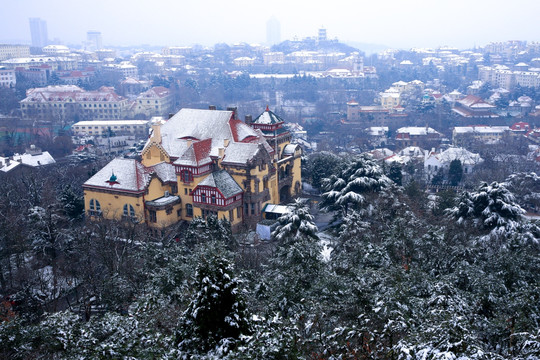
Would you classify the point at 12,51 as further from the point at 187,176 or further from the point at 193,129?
the point at 187,176

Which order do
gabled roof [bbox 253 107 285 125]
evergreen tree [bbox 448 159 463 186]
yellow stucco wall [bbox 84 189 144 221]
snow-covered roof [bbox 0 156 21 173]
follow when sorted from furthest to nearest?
evergreen tree [bbox 448 159 463 186], snow-covered roof [bbox 0 156 21 173], gabled roof [bbox 253 107 285 125], yellow stucco wall [bbox 84 189 144 221]

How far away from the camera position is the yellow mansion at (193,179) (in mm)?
32094

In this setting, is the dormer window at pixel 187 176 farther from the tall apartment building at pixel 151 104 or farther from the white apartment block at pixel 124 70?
the white apartment block at pixel 124 70

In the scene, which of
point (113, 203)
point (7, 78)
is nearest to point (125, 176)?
point (113, 203)

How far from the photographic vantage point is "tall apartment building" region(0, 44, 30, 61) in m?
149

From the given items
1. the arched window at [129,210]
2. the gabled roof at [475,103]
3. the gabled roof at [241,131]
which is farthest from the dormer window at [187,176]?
the gabled roof at [475,103]

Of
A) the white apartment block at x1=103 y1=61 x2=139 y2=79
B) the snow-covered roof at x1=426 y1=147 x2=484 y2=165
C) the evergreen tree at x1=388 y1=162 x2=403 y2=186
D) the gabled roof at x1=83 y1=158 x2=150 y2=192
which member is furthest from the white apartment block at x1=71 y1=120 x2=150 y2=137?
the white apartment block at x1=103 y1=61 x2=139 y2=79

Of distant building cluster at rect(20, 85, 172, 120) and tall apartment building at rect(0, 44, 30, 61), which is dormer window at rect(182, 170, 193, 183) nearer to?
distant building cluster at rect(20, 85, 172, 120)

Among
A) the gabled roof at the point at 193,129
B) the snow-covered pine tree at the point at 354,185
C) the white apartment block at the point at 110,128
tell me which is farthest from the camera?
the white apartment block at the point at 110,128

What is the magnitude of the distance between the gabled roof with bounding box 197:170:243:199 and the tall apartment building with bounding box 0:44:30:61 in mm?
141532

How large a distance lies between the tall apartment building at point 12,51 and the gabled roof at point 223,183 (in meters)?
142

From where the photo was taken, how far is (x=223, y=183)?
1271 inches

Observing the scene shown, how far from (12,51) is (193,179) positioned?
146 m

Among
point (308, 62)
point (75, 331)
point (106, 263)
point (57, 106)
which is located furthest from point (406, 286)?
point (308, 62)
